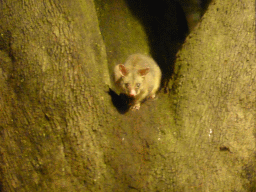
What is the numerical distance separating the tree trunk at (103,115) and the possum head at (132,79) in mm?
508

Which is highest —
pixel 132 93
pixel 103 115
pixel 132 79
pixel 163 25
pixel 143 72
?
pixel 163 25

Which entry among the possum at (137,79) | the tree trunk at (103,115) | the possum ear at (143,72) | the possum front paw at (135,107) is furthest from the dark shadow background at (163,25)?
the tree trunk at (103,115)

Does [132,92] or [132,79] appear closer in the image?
[132,92]

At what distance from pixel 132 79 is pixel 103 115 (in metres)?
0.92

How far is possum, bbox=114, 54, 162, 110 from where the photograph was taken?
11.5ft

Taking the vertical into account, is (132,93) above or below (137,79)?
below

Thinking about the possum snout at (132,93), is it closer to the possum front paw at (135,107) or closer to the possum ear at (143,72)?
the possum front paw at (135,107)

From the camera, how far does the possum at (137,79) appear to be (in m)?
3.50

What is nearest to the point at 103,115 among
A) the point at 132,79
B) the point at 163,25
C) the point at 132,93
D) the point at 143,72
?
the point at 132,93

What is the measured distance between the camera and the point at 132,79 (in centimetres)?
354

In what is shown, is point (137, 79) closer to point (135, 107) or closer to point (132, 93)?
point (132, 93)

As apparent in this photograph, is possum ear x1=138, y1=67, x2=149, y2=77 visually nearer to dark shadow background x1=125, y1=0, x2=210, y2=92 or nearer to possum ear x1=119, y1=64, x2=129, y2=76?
possum ear x1=119, y1=64, x2=129, y2=76

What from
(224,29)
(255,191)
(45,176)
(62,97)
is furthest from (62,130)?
(255,191)

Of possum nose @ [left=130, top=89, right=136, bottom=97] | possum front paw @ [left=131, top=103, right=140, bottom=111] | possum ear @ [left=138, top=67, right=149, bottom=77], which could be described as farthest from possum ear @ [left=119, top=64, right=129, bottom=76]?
possum front paw @ [left=131, top=103, right=140, bottom=111]
